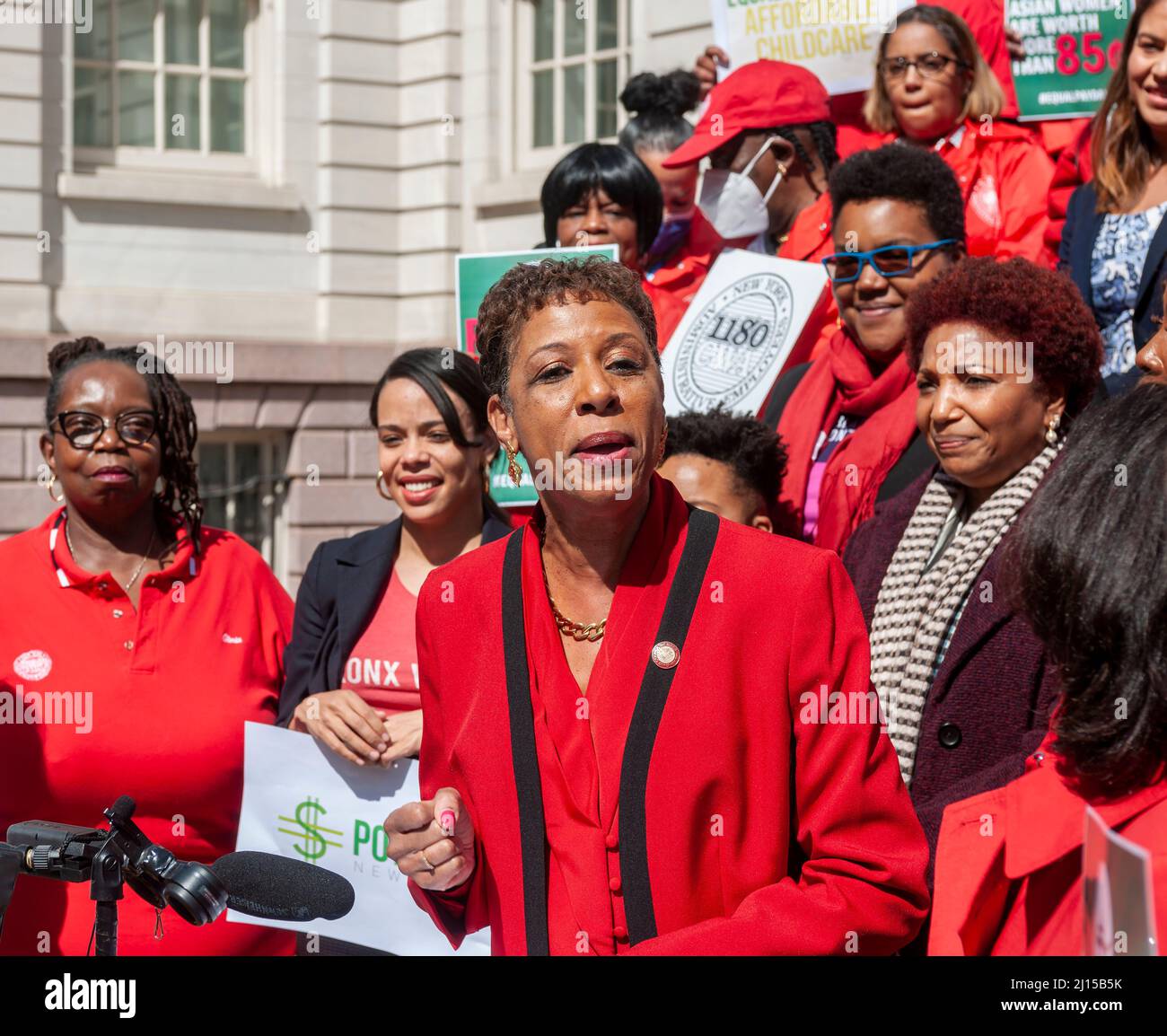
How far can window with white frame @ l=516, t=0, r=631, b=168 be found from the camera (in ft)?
46.7

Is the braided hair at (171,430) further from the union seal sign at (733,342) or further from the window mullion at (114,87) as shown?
the window mullion at (114,87)

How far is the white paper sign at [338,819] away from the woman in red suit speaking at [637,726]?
1.27 meters

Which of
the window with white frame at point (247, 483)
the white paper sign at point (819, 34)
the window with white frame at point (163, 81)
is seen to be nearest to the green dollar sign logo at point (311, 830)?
the white paper sign at point (819, 34)

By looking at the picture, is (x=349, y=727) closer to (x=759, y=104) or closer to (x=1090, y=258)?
(x=1090, y=258)

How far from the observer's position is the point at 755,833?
244cm

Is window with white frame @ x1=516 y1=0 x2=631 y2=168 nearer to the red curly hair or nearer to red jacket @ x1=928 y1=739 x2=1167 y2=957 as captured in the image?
the red curly hair

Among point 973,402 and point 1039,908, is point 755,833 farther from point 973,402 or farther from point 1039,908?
point 973,402

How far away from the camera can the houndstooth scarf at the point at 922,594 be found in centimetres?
339

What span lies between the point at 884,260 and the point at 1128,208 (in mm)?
950

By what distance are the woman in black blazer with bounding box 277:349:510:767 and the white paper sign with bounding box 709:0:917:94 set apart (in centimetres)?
293

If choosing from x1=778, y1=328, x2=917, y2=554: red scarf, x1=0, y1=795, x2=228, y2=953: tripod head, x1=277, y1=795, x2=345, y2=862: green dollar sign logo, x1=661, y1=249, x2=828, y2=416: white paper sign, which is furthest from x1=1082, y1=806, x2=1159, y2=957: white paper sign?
x1=661, y1=249, x2=828, y2=416: white paper sign

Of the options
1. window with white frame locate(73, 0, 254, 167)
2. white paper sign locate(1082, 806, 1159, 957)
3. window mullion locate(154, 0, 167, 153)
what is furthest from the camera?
window mullion locate(154, 0, 167, 153)

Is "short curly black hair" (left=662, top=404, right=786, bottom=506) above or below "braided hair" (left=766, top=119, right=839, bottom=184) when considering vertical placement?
below
